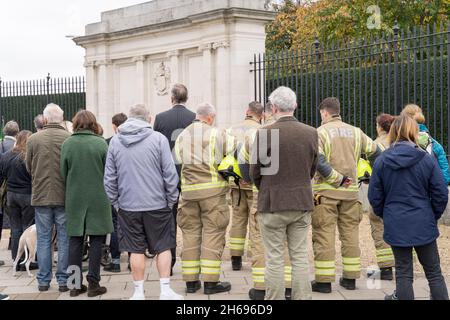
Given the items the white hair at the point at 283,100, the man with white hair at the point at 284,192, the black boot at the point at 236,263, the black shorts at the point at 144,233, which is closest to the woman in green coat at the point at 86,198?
the black shorts at the point at 144,233

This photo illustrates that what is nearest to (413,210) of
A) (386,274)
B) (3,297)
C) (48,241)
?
(386,274)

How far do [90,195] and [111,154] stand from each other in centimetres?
63

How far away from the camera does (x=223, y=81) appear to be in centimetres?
1255

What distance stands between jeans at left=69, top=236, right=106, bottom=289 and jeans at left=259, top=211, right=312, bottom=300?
1.94 m

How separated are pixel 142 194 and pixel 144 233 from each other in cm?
37

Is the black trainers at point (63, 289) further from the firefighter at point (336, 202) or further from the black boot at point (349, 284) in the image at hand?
the black boot at point (349, 284)

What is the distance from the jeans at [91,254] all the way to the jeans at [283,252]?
194 cm

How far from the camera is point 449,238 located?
31.5 ft

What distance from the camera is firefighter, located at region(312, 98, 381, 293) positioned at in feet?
21.2

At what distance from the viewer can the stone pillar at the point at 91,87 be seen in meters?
15.4

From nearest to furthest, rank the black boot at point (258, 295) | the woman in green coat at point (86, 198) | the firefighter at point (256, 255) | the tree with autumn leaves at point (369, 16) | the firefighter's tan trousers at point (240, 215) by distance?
the firefighter at point (256, 255), the black boot at point (258, 295), the woman in green coat at point (86, 198), the firefighter's tan trousers at point (240, 215), the tree with autumn leaves at point (369, 16)

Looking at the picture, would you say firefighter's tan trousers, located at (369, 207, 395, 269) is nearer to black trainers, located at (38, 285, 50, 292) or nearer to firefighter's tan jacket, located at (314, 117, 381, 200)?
firefighter's tan jacket, located at (314, 117, 381, 200)

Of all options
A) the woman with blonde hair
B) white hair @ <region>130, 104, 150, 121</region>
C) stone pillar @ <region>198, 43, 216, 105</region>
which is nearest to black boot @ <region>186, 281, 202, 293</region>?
white hair @ <region>130, 104, 150, 121</region>
